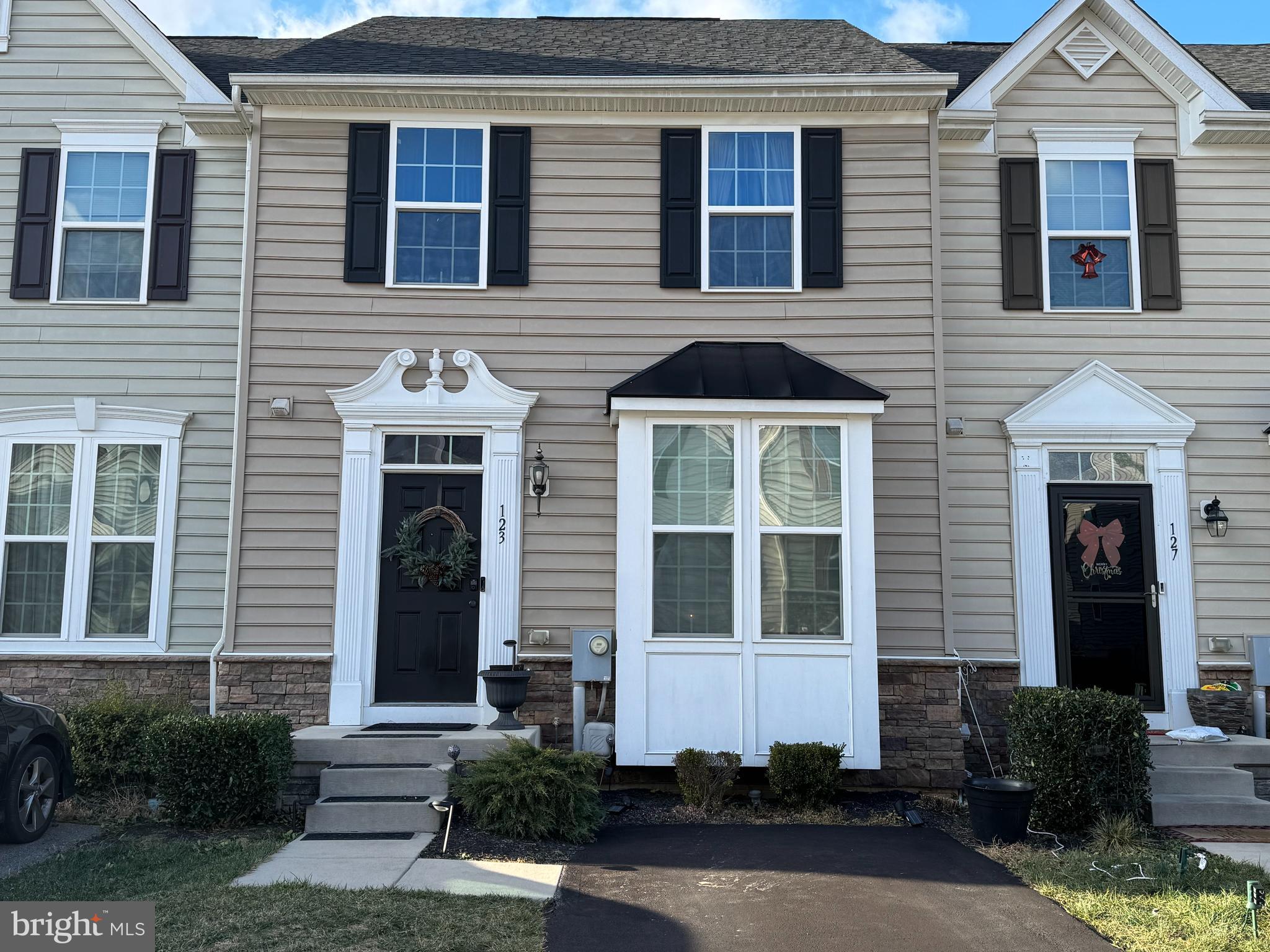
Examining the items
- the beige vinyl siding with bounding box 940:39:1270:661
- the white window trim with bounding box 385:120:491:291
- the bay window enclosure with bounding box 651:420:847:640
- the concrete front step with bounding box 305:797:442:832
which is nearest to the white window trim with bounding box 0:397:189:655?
the white window trim with bounding box 385:120:491:291

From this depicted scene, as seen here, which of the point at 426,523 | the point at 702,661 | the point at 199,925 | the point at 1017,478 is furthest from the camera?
the point at 1017,478

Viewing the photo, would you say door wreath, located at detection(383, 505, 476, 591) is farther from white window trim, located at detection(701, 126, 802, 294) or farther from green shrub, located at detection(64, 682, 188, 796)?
white window trim, located at detection(701, 126, 802, 294)

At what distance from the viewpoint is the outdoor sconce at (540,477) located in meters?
8.22

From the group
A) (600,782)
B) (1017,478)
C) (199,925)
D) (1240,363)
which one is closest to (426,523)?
(600,782)

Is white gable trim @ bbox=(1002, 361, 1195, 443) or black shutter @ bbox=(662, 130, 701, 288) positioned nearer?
black shutter @ bbox=(662, 130, 701, 288)

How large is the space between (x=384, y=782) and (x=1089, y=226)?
763 centimetres

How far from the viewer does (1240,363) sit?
9.03 metres

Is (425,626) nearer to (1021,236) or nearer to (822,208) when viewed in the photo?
(822,208)

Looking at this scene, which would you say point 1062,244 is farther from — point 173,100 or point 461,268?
point 173,100

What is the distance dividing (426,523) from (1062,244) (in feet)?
20.3

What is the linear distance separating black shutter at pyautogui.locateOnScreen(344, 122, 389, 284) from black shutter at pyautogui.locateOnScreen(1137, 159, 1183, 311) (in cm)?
670

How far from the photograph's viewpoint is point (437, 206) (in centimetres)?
866

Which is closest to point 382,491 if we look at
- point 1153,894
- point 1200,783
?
point 1153,894

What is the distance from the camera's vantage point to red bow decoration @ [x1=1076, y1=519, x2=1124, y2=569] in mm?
8875
